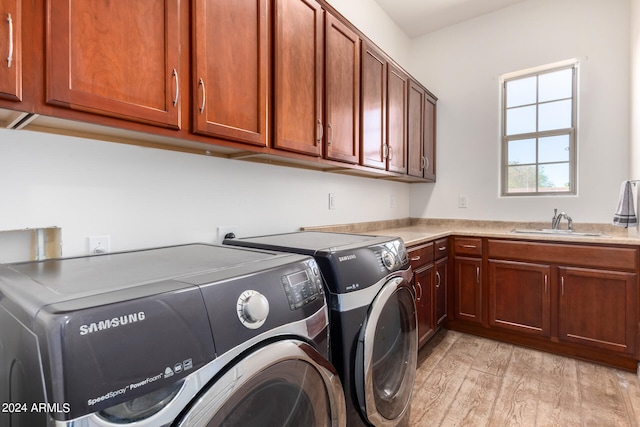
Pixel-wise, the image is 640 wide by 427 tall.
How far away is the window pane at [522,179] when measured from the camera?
123 inches

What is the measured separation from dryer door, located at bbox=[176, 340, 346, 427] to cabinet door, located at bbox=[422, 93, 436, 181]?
2675 millimetres

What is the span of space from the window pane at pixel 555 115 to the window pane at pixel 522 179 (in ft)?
1.33

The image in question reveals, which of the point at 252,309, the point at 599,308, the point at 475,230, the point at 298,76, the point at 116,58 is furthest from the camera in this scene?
the point at 475,230

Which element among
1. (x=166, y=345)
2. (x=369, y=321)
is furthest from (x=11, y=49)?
(x=369, y=321)

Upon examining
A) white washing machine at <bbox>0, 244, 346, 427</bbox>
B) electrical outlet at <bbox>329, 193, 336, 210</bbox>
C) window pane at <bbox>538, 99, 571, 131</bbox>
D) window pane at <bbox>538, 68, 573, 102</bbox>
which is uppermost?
window pane at <bbox>538, 68, 573, 102</bbox>

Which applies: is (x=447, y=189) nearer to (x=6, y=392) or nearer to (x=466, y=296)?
(x=466, y=296)

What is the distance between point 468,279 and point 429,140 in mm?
1457

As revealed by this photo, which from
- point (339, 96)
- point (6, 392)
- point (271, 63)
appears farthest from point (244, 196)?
point (6, 392)

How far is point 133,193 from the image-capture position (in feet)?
4.39

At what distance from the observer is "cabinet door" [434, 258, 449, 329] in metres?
2.60

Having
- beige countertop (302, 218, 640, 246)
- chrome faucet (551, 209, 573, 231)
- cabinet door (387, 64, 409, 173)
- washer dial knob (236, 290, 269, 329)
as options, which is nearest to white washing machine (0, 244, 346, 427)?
washer dial knob (236, 290, 269, 329)

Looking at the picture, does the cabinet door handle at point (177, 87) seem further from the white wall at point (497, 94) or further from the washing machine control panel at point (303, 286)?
the white wall at point (497, 94)

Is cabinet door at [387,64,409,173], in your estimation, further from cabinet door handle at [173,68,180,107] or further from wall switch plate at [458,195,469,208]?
cabinet door handle at [173,68,180,107]

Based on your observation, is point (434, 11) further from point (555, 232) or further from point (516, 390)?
point (516, 390)
